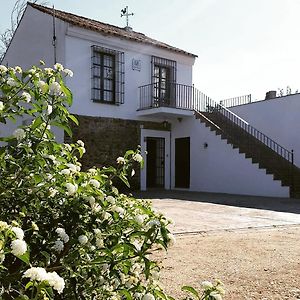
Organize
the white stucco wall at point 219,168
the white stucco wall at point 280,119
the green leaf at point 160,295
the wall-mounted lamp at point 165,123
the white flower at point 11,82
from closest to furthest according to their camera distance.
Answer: the green leaf at point 160,295, the white flower at point 11,82, the white stucco wall at point 219,168, the white stucco wall at point 280,119, the wall-mounted lamp at point 165,123

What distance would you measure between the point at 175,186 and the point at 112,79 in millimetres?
5572

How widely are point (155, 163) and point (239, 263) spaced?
42.8 ft

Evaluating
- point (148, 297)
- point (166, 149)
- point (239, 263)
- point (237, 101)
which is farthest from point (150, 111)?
point (148, 297)

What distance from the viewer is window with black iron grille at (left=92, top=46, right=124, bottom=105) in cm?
1424

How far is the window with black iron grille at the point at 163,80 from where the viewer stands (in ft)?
52.0

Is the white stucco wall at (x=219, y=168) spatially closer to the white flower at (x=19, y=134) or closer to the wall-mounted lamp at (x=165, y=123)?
the wall-mounted lamp at (x=165, y=123)

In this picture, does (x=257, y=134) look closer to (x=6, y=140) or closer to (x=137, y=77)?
(x=137, y=77)

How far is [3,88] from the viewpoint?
6.16ft

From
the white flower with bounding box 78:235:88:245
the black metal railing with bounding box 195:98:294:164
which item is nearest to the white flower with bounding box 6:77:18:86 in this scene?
the white flower with bounding box 78:235:88:245

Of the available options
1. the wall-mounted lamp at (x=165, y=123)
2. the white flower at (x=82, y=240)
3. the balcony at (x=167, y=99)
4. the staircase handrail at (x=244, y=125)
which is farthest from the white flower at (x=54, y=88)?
Result: the wall-mounted lamp at (x=165, y=123)

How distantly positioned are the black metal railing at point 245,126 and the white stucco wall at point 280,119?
10.2 inches

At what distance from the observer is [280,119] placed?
15.9 m

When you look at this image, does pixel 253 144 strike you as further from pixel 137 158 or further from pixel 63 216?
pixel 63 216

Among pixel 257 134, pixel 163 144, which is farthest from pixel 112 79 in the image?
pixel 257 134
